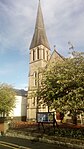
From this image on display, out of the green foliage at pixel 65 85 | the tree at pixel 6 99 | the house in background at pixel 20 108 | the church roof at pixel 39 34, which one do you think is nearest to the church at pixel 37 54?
the church roof at pixel 39 34

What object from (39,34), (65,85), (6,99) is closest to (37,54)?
(39,34)

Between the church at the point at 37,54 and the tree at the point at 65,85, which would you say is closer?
the tree at the point at 65,85

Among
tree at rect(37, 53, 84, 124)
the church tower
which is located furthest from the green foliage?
the church tower

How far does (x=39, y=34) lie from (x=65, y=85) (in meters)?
42.6

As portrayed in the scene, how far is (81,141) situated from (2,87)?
29.7 m

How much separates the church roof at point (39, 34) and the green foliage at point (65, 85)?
37044 mm

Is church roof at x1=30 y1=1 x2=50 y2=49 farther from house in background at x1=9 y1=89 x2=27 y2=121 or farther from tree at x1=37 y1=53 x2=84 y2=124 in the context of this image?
tree at x1=37 y1=53 x2=84 y2=124

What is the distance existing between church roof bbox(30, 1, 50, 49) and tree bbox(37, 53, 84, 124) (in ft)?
122

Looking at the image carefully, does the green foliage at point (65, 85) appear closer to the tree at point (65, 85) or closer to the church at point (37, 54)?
the tree at point (65, 85)

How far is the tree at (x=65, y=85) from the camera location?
1794 centimetres

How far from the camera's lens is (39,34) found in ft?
195

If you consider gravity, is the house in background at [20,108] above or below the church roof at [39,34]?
below

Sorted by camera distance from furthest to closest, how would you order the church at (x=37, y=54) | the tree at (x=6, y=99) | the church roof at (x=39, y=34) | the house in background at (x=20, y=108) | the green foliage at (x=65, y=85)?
the house in background at (x=20, y=108) → the church roof at (x=39, y=34) → the church at (x=37, y=54) → the tree at (x=6, y=99) → the green foliage at (x=65, y=85)

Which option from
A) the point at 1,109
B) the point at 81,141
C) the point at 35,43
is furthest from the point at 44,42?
the point at 81,141
